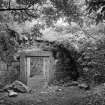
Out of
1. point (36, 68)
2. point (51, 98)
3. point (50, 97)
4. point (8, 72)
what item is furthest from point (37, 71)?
point (51, 98)

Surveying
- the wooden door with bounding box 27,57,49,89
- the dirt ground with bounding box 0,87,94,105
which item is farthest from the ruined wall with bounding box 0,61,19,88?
the dirt ground with bounding box 0,87,94,105

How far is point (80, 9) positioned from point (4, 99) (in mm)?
3839

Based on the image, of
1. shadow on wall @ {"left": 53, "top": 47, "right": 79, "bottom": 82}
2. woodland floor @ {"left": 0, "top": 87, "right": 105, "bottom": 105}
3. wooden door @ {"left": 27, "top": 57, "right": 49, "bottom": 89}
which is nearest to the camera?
woodland floor @ {"left": 0, "top": 87, "right": 105, "bottom": 105}

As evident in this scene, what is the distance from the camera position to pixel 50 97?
235 inches

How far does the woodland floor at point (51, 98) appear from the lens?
5215 mm

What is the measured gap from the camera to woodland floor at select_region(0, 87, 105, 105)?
5215mm

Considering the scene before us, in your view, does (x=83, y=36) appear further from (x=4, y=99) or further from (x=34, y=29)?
(x=4, y=99)

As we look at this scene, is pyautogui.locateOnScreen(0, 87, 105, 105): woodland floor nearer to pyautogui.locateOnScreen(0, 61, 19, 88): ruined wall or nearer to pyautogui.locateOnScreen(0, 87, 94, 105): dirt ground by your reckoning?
pyautogui.locateOnScreen(0, 87, 94, 105): dirt ground

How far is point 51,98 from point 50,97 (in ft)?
0.47

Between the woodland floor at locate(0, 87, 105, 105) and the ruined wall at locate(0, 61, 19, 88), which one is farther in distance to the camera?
the ruined wall at locate(0, 61, 19, 88)

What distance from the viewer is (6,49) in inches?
188

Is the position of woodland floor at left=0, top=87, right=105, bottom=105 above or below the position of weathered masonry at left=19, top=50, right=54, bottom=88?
below

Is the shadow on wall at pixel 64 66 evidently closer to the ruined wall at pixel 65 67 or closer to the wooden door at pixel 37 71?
the ruined wall at pixel 65 67

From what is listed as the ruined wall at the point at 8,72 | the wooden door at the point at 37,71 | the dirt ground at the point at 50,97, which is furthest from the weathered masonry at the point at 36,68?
the dirt ground at the point at 50,97
